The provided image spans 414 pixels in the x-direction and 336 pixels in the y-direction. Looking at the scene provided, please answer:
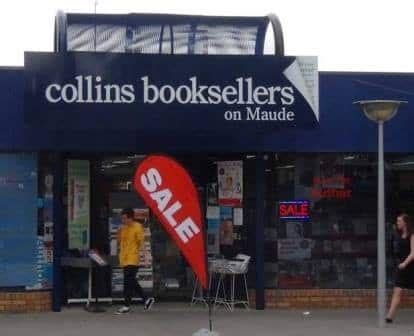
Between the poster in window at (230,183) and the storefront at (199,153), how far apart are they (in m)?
0.03

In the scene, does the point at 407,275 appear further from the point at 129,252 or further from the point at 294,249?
the point at 129,252

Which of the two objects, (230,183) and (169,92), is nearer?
(169,92)

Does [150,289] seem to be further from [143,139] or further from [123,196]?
[143,139]

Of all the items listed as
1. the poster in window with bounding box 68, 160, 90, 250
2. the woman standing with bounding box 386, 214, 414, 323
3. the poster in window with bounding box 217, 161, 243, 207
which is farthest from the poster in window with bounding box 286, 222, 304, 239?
the poster in window with bounding box 68, 160, 90, 250

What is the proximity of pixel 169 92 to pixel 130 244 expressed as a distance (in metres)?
2.42

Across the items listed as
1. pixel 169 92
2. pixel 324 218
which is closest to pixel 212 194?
pixel 324 218

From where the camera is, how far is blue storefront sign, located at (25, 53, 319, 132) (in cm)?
1136

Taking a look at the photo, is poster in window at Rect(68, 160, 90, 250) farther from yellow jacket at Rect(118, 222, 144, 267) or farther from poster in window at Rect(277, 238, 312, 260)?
poster in window at Rect(277, 238, 312, 260)

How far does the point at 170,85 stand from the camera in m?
11.6

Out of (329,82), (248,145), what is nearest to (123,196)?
(248,145)

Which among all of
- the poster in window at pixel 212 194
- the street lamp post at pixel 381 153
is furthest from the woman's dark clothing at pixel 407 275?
the poster in window at pixel 212 194

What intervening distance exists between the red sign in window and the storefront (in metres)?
0.02

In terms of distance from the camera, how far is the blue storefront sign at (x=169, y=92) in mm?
11359

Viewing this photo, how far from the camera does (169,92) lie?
459 inches
